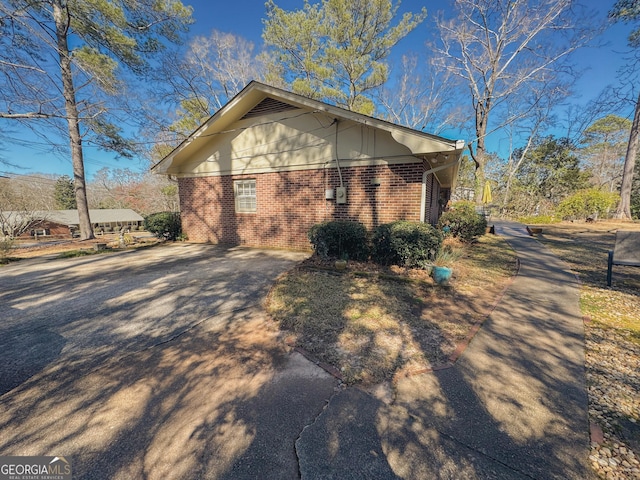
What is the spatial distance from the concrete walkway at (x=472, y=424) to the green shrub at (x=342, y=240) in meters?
3.58

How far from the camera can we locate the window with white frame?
934 centimetres

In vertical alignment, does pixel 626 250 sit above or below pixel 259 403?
above

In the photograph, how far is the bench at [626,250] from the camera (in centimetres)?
473

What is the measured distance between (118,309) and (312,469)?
4.04m

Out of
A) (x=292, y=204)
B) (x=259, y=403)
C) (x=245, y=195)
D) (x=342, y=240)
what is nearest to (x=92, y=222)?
(x=245, y=195)

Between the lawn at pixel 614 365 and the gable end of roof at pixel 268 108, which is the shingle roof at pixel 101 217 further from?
the lawn at pixel 614 365

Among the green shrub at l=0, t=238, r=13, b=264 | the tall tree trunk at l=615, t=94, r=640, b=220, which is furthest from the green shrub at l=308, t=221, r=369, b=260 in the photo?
A: the tall tree trunk at l=615, t=94, r=640, b=220

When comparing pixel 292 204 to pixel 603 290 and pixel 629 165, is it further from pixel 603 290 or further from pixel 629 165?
pixel 629 165

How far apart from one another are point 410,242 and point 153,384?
4917 mm

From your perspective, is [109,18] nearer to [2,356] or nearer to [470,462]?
[2,356]

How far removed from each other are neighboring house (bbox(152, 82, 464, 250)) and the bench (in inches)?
135

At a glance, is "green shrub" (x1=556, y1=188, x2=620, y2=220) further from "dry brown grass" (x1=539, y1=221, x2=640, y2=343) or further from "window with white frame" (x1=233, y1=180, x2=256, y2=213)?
"window with white frame" (x1=233, y1=180, x2=256, y2=213)

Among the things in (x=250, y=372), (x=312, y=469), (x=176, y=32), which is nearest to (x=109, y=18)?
(x=176, y=32)

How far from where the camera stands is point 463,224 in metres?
10.0
